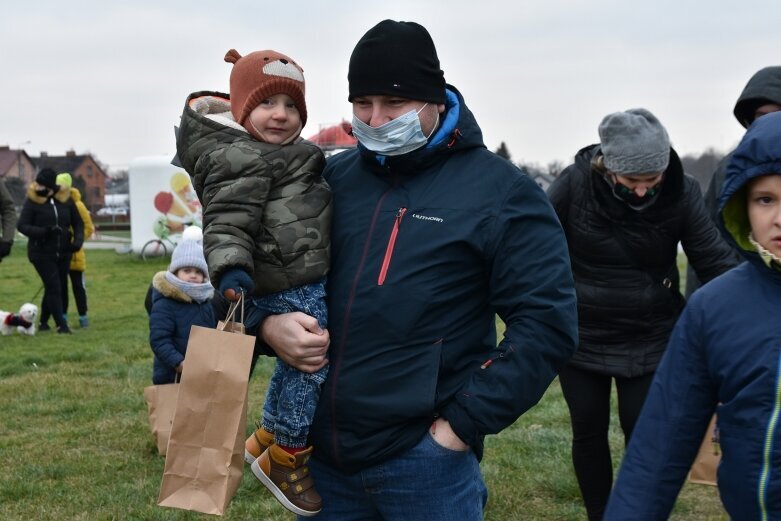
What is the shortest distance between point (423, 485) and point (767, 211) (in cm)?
108

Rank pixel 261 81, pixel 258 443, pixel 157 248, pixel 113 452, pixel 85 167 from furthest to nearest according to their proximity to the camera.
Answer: pixel 85 167, pixel 157 248, pixel 113 452, pixel 258 443, pixel 261 81

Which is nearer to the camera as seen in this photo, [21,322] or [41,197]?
[41,197]

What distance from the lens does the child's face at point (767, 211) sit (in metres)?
1.99

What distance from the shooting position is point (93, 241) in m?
35.8

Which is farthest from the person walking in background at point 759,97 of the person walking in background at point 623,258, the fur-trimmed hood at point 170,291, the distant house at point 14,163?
the distant house at point 14,163

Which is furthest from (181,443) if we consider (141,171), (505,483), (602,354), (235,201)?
(141,171)

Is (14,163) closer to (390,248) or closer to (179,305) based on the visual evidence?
(179,305)

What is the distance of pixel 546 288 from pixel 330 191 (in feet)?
2.15

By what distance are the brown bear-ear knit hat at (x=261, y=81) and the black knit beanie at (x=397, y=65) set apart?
0.89 feet

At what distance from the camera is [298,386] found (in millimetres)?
2516

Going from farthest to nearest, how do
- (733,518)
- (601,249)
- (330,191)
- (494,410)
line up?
(601,249)
(330,191)
(494,410)
(733,518)

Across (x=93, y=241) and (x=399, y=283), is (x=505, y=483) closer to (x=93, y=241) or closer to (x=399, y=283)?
(x=399, y=283)

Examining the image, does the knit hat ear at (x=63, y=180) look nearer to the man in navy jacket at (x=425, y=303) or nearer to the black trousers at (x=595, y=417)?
the black trousers at (x=595, y=417)

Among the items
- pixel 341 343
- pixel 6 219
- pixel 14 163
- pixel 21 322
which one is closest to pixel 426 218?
pixel 341 343
